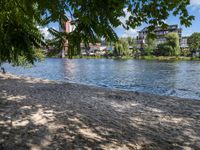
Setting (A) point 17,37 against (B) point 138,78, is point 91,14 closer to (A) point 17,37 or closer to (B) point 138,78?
A: (A) point 17,37

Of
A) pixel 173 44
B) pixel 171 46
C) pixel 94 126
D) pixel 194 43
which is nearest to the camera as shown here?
pixel 94 126

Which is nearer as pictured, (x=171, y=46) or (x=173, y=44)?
(x=171, y=46)

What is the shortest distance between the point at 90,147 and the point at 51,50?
301cm

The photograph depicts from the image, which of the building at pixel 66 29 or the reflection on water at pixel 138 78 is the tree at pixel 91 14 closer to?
the building at pixel 66 29

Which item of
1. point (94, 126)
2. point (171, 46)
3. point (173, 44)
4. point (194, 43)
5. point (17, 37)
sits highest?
point (194, 43)

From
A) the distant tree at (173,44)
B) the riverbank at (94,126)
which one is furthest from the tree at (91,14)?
the distant tree at (173,44)

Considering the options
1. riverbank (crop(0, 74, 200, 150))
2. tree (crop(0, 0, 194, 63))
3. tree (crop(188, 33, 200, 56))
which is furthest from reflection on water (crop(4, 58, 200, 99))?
tree (crop(188, 33, 200, 56))

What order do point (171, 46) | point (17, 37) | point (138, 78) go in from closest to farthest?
point (17, 37)
point (138, 78)
point (171, 46)

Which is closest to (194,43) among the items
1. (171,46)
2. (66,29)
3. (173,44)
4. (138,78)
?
(173,44)

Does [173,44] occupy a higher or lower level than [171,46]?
higher

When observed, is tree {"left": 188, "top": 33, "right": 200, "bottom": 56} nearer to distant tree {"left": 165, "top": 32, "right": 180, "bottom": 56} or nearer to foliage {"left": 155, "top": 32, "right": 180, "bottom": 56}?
foliage {"left": 155, "top": 32, "right": 180, "bottom": 56}

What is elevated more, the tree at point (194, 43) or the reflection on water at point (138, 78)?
the tree at point (194, 43)

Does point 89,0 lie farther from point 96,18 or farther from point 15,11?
point 15,11

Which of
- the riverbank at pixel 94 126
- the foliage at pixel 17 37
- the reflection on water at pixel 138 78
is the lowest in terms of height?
the reflection on water at pixel 138 78
